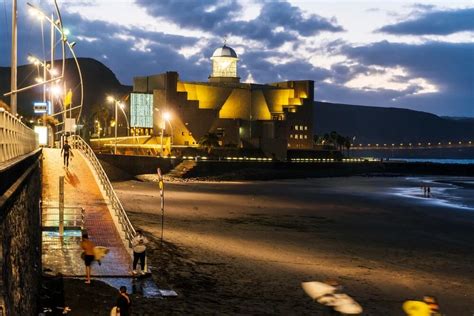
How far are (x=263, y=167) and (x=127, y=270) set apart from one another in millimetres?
81366

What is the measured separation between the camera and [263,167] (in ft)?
329

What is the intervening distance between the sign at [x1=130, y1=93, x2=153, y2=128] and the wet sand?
71255mm

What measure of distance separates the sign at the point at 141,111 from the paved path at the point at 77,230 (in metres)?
77.8

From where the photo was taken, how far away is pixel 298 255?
2531 centimetres

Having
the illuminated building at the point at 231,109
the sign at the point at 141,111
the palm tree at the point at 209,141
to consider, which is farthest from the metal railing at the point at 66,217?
the sign at the point at 141,111

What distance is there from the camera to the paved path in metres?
19.7

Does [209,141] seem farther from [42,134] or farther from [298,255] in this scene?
[298,255]

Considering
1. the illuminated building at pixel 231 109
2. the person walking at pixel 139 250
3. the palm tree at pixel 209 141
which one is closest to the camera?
the person walking at pixel 139 250

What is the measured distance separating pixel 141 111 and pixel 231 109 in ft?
72.0

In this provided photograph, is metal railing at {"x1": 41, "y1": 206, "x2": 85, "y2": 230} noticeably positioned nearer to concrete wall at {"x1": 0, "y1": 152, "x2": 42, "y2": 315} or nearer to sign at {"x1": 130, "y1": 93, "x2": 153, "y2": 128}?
concrete wall at {"x1": 0, "y1": 152, "x2": 42, "y2": 315}

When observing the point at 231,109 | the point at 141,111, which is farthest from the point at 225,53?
the point at 141,111

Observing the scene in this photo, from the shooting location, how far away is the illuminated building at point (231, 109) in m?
116

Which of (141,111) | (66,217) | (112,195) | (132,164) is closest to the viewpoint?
(66,217)

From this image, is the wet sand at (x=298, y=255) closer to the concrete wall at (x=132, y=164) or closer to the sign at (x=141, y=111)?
the concrete wall at (x=132, y=164)
